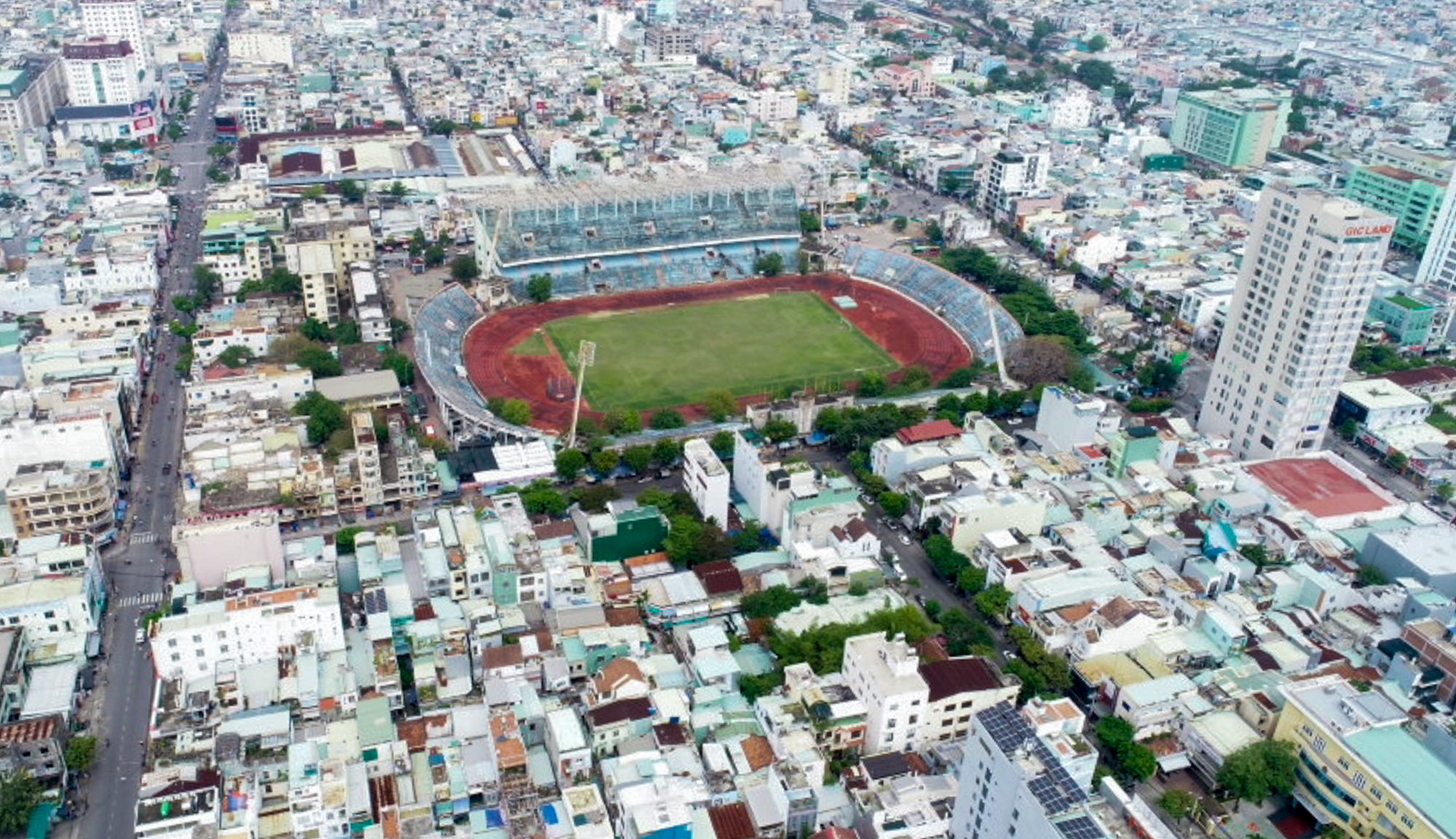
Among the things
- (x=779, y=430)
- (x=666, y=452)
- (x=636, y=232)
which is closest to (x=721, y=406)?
(x=779, y=430)

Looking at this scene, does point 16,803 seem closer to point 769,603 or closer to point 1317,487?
point 769,603

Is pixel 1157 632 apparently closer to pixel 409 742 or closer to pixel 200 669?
pixel 409 742

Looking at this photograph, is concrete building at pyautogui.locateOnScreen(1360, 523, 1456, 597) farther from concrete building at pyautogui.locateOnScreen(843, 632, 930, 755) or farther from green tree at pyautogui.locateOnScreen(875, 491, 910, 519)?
concrete building at pyautogui.locateOnScreen(843, 632, 930, 755)

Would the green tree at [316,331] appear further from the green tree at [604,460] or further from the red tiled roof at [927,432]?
the red tiled roof at [927,432]

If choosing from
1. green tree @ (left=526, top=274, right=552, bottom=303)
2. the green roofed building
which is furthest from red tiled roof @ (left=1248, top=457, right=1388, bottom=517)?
green tree @ (left=526, top=274, right=552, bottom=303)

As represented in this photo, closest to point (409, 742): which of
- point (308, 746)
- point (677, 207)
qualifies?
point (308, 746)

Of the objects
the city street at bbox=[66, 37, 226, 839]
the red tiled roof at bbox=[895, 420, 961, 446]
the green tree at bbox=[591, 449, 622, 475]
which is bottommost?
the city street at bbox=[66, 37, 226, 839]
